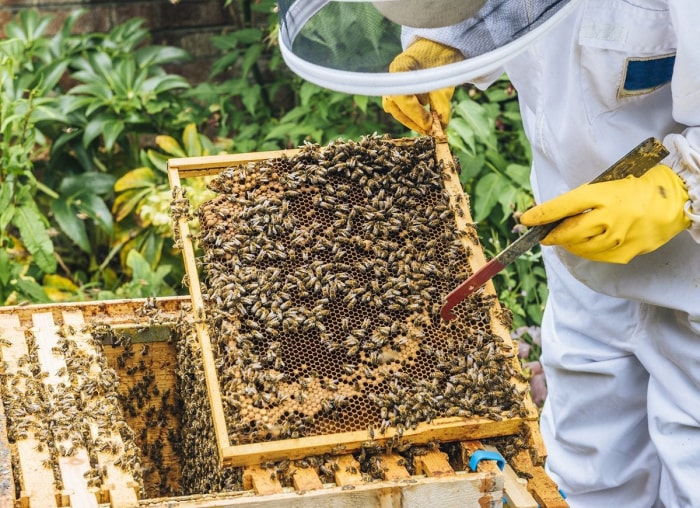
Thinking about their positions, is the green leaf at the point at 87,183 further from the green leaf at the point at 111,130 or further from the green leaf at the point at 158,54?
the green leaf at the point at 158,54

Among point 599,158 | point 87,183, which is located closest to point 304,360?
point 599,158

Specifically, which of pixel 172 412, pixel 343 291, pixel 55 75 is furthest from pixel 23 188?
pixel 343 291

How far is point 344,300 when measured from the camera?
10.0 feet

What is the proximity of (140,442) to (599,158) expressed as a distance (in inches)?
81.9

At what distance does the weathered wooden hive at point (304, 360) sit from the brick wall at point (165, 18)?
9.57 ft

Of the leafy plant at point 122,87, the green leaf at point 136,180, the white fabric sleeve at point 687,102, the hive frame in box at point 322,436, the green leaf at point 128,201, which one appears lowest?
the hive frame in box at point 322,436

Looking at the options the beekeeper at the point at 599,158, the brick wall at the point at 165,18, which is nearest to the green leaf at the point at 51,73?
the brick wall at the point at 165,18

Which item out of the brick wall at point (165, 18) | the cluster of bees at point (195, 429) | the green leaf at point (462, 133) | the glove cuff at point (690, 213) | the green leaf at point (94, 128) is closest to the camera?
the glove cuff at point (690, 213)

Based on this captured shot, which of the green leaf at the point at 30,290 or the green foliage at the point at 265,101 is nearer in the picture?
the green leaf at the point at 30,290

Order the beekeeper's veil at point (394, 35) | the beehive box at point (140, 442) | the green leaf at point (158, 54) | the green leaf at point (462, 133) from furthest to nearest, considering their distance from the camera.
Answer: the green leaf at point (158, 54), the green leaf at point (462, 133), the beehive box at point (140, 442), the beekeeper's veil at point (394, 35)

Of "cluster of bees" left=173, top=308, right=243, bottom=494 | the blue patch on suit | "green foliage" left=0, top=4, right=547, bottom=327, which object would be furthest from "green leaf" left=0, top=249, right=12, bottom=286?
the blue patch on suit

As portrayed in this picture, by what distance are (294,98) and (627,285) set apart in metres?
3.55

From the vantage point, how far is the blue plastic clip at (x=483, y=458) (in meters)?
2.76

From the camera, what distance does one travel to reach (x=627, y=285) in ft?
10.3
